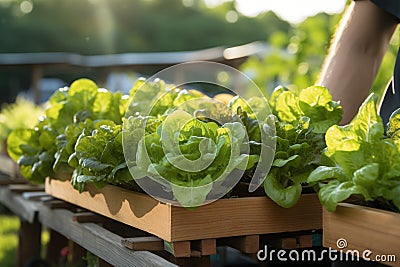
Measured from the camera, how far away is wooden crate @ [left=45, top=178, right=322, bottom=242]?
135 cm

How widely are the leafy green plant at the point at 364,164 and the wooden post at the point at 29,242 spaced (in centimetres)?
227

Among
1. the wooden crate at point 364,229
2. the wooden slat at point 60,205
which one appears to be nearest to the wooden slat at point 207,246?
the wooden crate at point 364,229

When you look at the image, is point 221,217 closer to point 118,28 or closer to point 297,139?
point 297,139

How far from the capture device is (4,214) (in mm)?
8242

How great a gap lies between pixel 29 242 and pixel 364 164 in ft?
7.99

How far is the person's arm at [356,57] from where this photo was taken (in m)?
1.74

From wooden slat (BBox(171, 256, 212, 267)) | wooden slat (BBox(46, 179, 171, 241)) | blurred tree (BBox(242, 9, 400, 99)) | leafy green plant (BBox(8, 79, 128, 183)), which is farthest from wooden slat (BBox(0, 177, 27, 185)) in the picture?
wooden slat (BBox(171, 256, 212, 267))

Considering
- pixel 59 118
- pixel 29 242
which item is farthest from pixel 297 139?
pixel 29 242

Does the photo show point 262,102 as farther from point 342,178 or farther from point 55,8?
point 55,8

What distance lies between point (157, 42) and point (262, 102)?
31430 millimetres

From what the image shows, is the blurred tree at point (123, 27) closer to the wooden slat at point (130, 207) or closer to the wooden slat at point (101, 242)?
the wooden slat at point (101, 242)

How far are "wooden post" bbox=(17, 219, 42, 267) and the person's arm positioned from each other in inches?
74.6

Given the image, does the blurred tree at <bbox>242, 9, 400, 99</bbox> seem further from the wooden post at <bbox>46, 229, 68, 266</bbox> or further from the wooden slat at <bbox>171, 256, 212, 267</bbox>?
the wooden slat at <bbox>171, 256, 212, 267</bbox>

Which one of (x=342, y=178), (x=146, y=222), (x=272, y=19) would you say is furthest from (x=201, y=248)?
(x=272, y=19)
